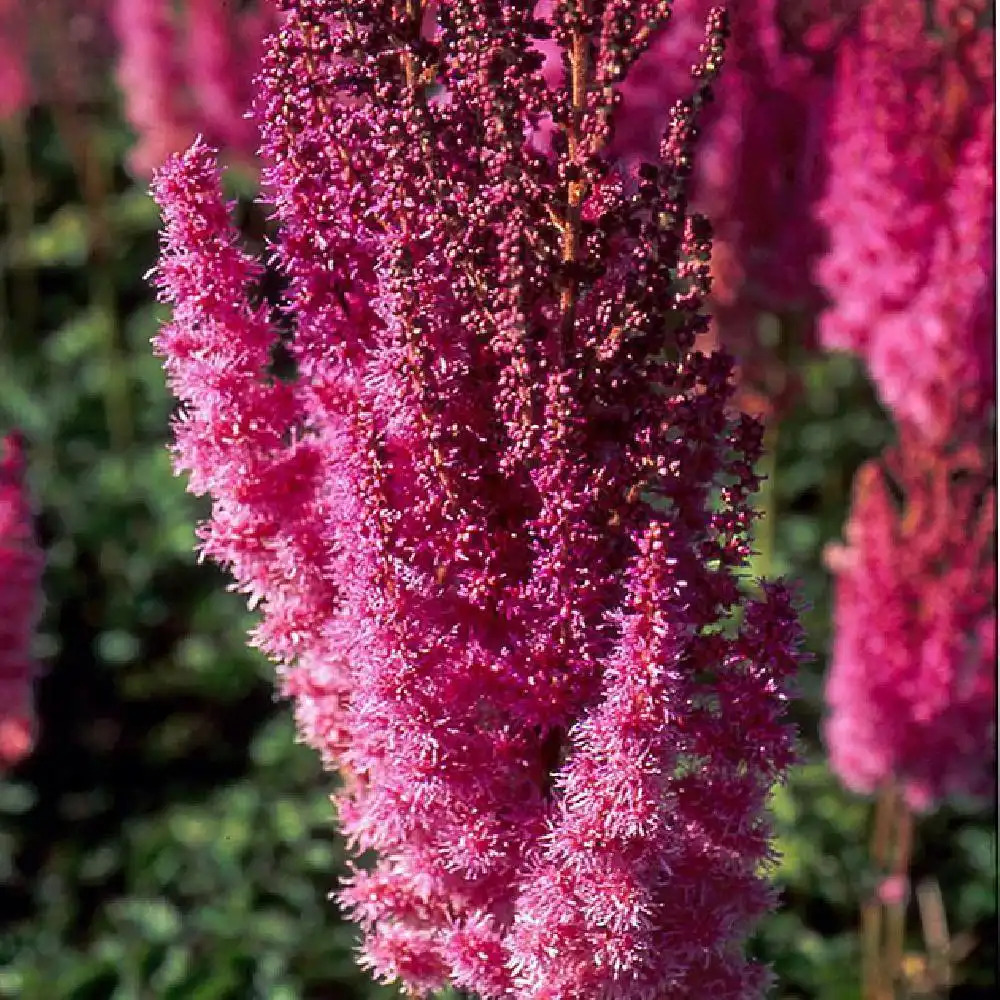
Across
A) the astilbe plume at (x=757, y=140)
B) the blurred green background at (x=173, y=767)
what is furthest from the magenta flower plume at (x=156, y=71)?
the astilbe plume at (x=757, y=140)

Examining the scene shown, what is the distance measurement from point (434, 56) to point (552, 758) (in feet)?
2.19

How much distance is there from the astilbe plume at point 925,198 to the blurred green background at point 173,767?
109 centimetres

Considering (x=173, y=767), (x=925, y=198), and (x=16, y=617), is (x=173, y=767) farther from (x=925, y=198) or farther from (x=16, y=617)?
(x=925, y=198)

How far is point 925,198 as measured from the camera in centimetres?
286

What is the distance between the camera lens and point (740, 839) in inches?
56.8

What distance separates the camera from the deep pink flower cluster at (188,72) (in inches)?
200

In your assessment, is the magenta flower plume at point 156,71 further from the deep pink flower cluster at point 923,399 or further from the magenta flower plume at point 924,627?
the magenta flower plume at point 924,627

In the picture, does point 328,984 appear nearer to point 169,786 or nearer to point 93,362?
point 169,786

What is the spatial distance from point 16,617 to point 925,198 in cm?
192

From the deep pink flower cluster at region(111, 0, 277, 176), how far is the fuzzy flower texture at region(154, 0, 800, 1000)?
12.2ft

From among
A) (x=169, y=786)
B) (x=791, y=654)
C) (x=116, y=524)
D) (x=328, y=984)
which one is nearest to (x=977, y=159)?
(x=791, y=654)

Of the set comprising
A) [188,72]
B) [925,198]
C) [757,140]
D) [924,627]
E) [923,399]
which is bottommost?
[924,627]

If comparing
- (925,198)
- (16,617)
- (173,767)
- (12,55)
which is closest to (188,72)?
(12,55)

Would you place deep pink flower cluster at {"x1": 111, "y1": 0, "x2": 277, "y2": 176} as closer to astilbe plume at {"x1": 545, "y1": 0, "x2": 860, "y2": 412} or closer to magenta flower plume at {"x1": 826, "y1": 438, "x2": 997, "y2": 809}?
astilbe plume at {"x1": 545, "y1": 0, "x2": 860, "y2": 412}
